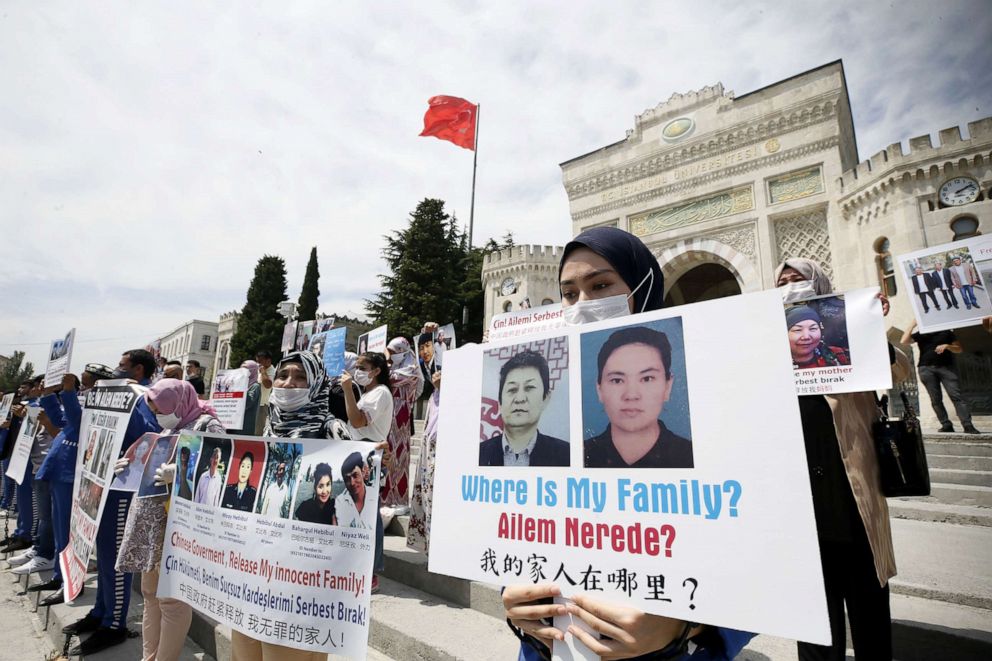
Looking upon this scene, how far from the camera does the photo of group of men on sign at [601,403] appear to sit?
0.97 meters

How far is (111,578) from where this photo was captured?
324cm

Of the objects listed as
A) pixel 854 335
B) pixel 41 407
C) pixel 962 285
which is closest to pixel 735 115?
pixel 962 285

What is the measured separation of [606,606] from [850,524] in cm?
152

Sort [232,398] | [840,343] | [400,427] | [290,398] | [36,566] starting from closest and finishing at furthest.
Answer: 1. [840,343]
2. [290,398]
3. [400,427]
4. [36,566]
5. [232,398]

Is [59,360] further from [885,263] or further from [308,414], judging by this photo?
[885,263]

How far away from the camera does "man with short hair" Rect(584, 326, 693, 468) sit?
958 millimetres

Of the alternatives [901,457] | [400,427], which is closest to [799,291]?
[901,457]

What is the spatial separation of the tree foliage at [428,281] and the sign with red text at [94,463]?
2318cm

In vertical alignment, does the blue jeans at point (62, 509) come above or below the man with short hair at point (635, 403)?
below

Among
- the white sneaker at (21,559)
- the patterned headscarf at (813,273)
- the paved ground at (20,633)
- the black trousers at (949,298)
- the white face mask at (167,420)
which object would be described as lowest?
the paved ground at (20,633)

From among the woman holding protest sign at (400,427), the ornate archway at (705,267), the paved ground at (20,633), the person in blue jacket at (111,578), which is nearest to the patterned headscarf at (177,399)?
the person in blue jacket at (111,578)

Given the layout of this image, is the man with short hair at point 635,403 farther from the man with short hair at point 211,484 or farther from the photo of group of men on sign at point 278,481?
the man with short hair at point 211,484

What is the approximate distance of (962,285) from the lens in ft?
12.1

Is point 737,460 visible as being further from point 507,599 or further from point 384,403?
point 384,403
